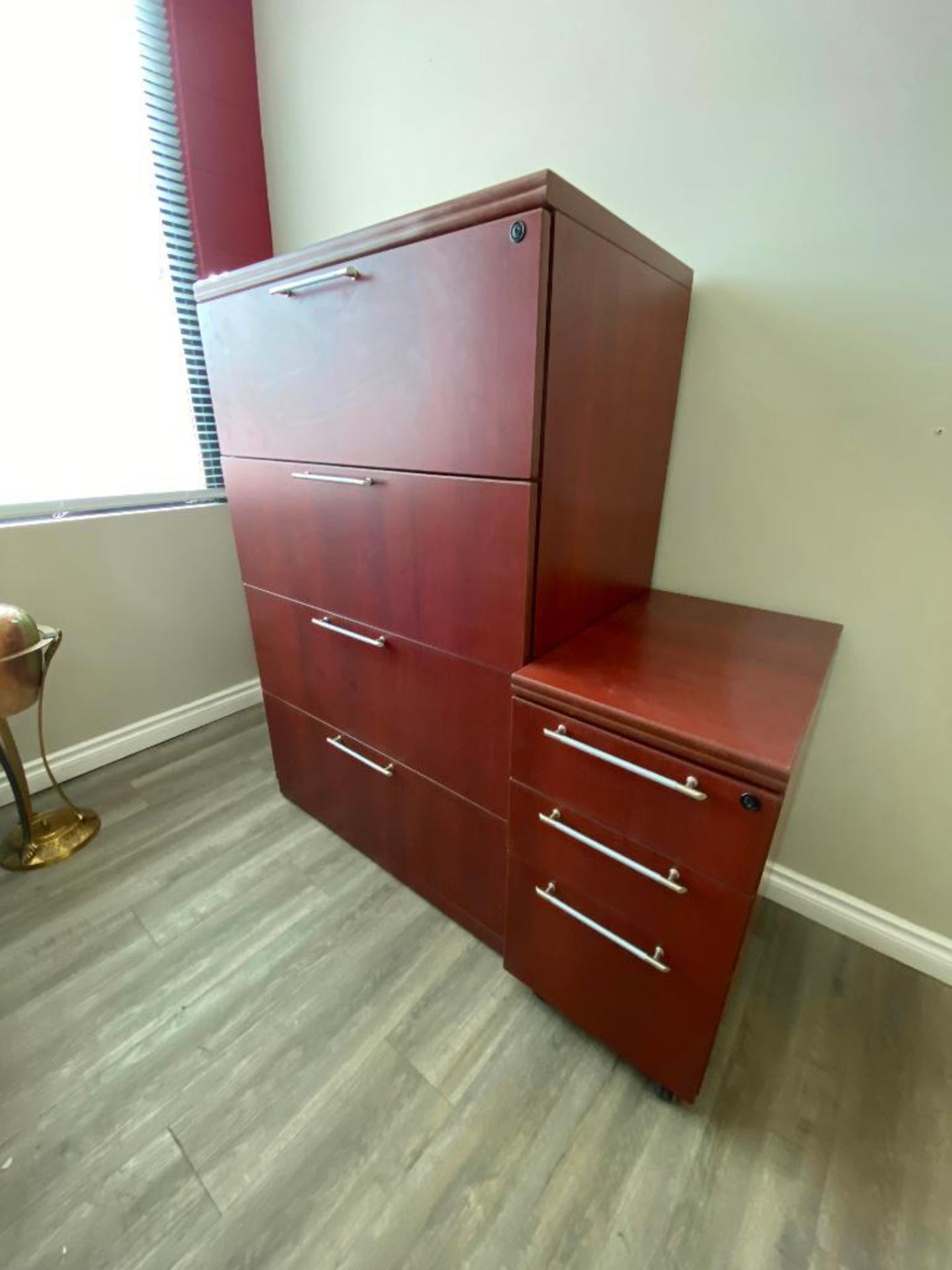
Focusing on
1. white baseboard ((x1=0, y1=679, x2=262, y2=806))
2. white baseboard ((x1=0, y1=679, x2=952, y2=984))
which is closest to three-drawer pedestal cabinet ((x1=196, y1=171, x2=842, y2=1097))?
white baseboard ((x1=0, y1=679, x2=952, y2=984))

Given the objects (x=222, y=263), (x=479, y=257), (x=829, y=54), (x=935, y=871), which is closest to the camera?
(x=479, y=257)

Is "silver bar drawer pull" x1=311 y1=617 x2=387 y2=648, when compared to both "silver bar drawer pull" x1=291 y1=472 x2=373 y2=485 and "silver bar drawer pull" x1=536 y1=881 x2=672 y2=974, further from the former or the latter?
"silver bar drawer pull" x1=536 y1=881 x2=672 y2=974

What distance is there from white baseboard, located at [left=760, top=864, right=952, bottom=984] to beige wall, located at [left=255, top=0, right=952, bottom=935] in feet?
0.11

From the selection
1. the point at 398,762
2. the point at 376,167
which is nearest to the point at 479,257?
the point at 398,762

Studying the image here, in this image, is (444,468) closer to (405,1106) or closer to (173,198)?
(405,1106)

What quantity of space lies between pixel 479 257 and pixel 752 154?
657mm

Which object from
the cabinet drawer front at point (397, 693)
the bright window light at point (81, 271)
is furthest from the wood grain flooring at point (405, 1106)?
the bright window light at point (81, 271)

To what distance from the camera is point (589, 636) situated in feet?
3.37

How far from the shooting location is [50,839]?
1.54 metres

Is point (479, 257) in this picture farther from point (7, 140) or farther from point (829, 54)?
point (7, 140)

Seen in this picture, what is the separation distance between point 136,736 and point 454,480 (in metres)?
1.74

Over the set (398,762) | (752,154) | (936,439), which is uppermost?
(752,154)

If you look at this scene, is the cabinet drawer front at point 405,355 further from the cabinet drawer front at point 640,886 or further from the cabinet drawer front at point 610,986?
the cabinet drawer front at point 610,986

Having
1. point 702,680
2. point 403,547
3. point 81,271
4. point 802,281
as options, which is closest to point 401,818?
point 403,547
